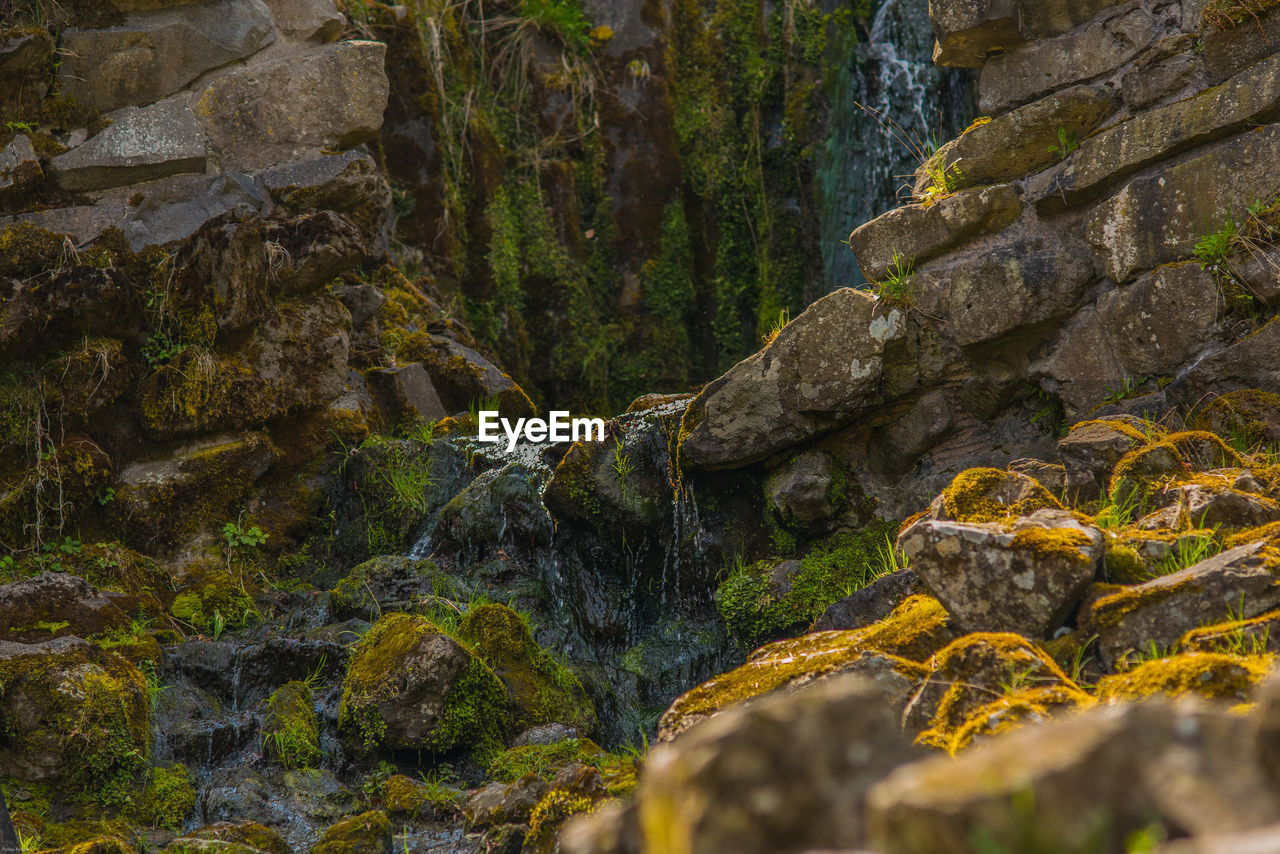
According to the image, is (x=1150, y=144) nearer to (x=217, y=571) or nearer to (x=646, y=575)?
(x=646, y=575)

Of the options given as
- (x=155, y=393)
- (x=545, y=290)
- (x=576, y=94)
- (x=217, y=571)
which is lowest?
(x=217, y=571)

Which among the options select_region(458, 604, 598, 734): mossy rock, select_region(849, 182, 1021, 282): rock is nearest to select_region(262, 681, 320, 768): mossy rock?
select_region(458, 604, 598, 734): mossy rock

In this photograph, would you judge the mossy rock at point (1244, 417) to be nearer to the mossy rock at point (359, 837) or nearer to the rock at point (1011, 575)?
the rock at point (1011, 575)

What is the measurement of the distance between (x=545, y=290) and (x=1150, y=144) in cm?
681

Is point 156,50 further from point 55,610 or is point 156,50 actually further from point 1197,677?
point 1197,677

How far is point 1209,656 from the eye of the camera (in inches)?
85.2

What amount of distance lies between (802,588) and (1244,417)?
8.00 ft

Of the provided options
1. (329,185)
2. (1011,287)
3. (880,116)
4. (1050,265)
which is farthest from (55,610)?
(880,116)

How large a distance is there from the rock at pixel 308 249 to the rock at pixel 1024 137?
184 inches

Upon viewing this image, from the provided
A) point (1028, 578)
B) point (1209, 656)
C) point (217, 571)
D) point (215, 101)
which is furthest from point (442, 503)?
point (1209, 656)

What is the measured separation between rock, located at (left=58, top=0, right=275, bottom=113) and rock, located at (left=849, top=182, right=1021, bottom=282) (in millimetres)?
5410

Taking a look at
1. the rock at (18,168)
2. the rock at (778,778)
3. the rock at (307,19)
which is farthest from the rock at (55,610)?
the rock at (778,778)

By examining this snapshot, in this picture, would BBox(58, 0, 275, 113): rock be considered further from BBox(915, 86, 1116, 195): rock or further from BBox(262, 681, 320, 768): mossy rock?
Answer: BBox(915, 86, 1116, 195): rock

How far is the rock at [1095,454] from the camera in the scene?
4230 millimetres
